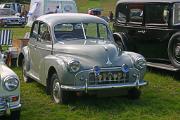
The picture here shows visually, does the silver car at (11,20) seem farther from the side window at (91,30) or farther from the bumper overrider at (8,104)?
the bumper overrider at (8,104)

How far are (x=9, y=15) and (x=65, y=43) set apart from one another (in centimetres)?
2952

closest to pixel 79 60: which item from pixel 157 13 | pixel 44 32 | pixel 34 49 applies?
pixel 44 32

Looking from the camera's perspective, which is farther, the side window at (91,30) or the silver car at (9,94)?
the side window at (91,30)

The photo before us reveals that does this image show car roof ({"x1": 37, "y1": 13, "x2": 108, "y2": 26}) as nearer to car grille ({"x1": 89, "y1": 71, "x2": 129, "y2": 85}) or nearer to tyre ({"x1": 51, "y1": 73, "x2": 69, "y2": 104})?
tyre ({"x1": 51, "y1": 73, "x2": 69, "y2": 104})

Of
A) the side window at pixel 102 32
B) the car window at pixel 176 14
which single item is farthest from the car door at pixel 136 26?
the side window at pixel 102 32

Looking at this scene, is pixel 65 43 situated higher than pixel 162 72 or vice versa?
pixel 65 43

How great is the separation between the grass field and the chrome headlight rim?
99 cm

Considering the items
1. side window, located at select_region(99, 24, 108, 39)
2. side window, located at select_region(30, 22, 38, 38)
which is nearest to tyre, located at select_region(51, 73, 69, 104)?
side window, located at select_region(99, 24, 108, 39)

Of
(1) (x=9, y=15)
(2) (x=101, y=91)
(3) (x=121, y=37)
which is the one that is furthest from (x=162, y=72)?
(1) (x=9, y=15)

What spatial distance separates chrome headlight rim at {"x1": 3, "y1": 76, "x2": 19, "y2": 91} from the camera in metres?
6.28

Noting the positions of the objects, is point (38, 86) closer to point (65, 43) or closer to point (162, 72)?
point (65, 43)

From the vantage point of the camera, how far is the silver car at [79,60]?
24.7ft

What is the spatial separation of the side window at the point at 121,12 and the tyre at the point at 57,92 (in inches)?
189

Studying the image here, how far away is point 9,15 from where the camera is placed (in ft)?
121
